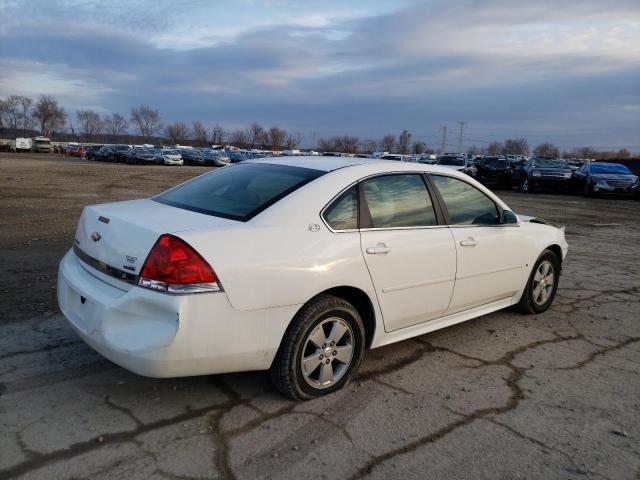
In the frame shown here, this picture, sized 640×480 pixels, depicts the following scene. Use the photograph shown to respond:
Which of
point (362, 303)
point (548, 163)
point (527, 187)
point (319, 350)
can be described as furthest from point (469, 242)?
point (548, 163)

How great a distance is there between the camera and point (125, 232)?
10.6 ft

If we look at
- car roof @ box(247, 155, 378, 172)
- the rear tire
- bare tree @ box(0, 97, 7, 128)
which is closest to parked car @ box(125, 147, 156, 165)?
the rear tire

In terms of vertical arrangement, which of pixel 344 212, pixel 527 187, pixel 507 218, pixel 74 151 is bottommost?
pixel 74 151

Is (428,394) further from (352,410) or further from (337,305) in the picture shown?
(337,305)

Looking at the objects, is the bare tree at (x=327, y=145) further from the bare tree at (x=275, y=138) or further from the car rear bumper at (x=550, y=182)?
the car rear bumper at (x=550, y=182)

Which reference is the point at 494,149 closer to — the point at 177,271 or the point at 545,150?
the point at 545,150

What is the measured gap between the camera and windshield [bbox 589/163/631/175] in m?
23.5

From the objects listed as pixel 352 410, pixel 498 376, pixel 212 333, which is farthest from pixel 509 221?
pixel 212 333

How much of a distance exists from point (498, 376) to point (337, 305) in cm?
144

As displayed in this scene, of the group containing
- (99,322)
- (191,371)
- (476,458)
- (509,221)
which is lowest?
(476,458)

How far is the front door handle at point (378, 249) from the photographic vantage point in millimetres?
3646

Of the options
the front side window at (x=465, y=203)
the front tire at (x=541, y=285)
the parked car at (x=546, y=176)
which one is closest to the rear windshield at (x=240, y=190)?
the front side window at (x=465, y=203)

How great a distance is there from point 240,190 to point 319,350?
1.27 meters

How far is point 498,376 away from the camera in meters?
3.99
